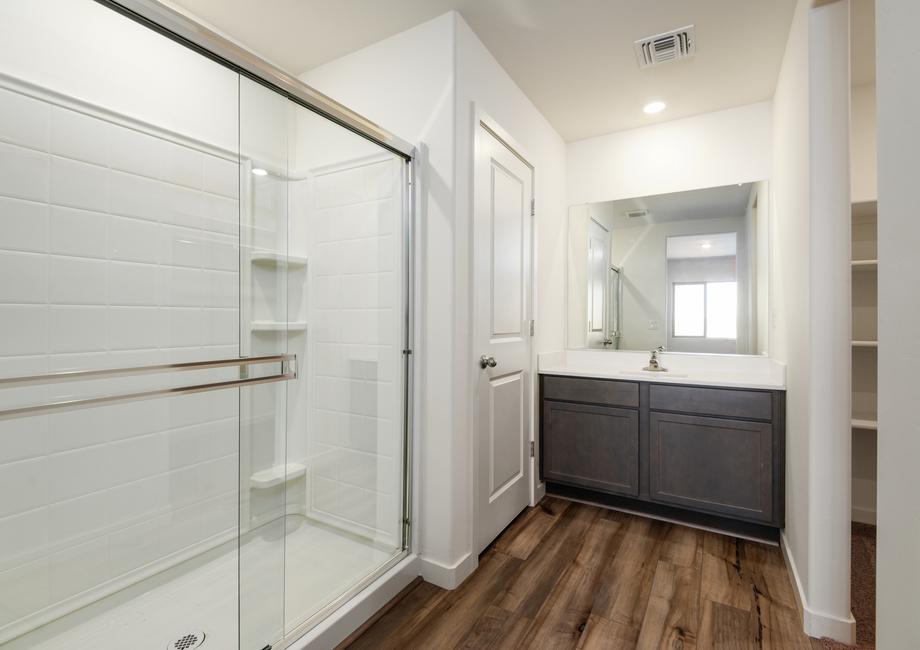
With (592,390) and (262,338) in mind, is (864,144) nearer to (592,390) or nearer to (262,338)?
(592,390)

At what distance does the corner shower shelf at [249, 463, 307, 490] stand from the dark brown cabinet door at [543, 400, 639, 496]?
5.28 feet

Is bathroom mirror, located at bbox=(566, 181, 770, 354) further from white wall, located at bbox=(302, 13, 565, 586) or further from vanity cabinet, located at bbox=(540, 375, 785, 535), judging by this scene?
white wall, located at bbox=(302, 13, 565, 586)

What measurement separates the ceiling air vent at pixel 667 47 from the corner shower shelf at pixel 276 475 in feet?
7.90

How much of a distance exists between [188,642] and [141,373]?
886mm

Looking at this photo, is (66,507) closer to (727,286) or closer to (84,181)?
A: (84,181)

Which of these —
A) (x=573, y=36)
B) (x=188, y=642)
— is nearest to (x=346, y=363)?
(x=188, y=642)

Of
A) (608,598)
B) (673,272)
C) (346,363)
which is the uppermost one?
(673,272)

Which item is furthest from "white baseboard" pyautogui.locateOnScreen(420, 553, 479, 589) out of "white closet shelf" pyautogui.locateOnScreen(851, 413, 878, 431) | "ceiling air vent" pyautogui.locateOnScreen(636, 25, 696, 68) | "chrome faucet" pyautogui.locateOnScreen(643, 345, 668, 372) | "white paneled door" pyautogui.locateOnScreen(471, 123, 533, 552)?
"ceiling air vent" pyautogui.locateOnScreen(636, 25, 696, 68)

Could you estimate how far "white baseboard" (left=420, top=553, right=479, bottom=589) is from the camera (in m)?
1.88

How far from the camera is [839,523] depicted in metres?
1.55

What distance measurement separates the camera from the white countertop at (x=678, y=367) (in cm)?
236

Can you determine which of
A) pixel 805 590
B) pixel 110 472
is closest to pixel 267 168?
pixel 110 472

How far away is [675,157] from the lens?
2.88 m

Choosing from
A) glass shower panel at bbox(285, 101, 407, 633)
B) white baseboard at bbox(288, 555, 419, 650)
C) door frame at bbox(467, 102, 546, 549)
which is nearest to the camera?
white baseboard at bbox(288, 555, 419, 650)
